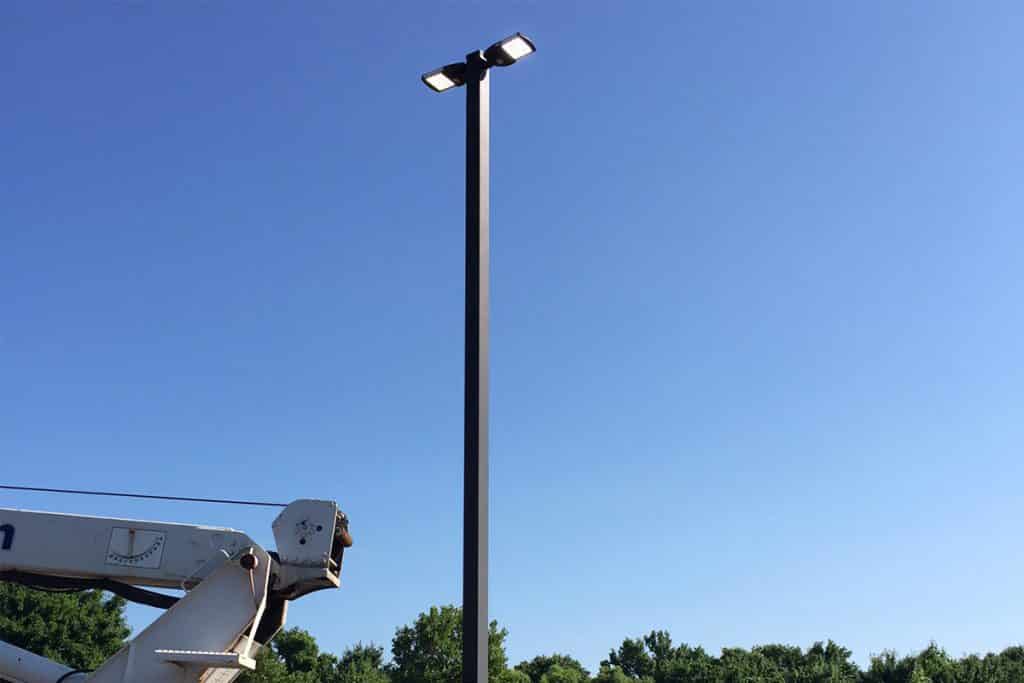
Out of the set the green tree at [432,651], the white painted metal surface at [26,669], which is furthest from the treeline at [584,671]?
the white painted metal surface at [26,669]

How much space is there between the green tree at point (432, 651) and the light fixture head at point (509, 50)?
4703 cm

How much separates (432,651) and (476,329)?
4761 cm

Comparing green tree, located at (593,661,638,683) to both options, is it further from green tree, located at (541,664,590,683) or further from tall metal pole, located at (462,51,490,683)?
tall metal pole, located at (462,51,490,683)

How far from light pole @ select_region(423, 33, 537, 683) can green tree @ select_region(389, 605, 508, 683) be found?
153 feet

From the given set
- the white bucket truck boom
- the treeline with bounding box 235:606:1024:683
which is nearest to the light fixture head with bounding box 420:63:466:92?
the white bucket truck boom

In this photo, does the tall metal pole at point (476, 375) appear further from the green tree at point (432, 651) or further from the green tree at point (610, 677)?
the green tree at point (610, 677)

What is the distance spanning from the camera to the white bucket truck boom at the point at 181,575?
7.36m

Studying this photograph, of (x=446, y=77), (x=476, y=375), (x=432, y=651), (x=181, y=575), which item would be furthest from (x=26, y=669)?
(x=432, y=651)

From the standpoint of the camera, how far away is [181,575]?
7.64 m

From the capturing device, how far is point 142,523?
25.6 ft

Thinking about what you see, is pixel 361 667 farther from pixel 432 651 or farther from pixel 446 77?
pixel 446 77

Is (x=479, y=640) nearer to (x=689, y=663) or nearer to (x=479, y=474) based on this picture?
(x=479, y=474)

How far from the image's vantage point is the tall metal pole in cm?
655

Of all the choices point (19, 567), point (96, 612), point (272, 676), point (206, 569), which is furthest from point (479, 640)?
point (96, 612)
